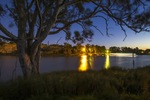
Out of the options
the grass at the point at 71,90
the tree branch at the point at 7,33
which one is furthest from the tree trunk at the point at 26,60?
the grass at the point at 71,90

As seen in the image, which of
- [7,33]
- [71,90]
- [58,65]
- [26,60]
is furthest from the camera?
[58,65]

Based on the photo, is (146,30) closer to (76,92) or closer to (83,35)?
(83,35)

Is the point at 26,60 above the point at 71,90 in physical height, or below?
above

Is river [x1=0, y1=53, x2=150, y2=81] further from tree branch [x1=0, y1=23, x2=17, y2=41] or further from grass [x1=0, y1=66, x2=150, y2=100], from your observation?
grass [x1=0, y1=66, x2=150, y2=100]

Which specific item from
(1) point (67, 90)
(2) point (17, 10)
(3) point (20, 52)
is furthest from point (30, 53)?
(1) point (67, 90)

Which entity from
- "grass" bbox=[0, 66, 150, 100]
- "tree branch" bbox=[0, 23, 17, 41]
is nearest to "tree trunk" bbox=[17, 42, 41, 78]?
"tree branch" bbox=[0, 23, 17, 41]

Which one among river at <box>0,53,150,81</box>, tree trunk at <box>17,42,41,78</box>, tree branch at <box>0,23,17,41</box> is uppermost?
tree branch at <box>0,23,17,41</box>

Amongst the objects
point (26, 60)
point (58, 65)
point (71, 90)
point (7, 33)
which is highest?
point (7, 33)

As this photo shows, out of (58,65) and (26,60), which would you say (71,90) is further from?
(58,65)

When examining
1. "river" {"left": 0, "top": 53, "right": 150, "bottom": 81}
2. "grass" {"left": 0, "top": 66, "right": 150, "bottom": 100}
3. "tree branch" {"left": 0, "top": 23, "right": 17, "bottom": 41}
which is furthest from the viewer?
"river" {"left": 0, "top": 53, "right": 150, "bottom": 81}

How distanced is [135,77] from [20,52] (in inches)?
152

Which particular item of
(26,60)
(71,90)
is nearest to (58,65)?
(26,60)

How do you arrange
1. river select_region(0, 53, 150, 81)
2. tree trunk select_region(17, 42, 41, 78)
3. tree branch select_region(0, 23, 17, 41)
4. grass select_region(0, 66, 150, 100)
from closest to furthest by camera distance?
grass select_region(0, 66, 150, 100), tree branch select_region(0, 23, 17, 41), tree trunk select_region(17, 42, 41, 78), river select_region(0, 53, 150, 81)

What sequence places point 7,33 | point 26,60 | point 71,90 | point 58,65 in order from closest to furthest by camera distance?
point 71,90
point 7,33
point 26,60
point 58,65
